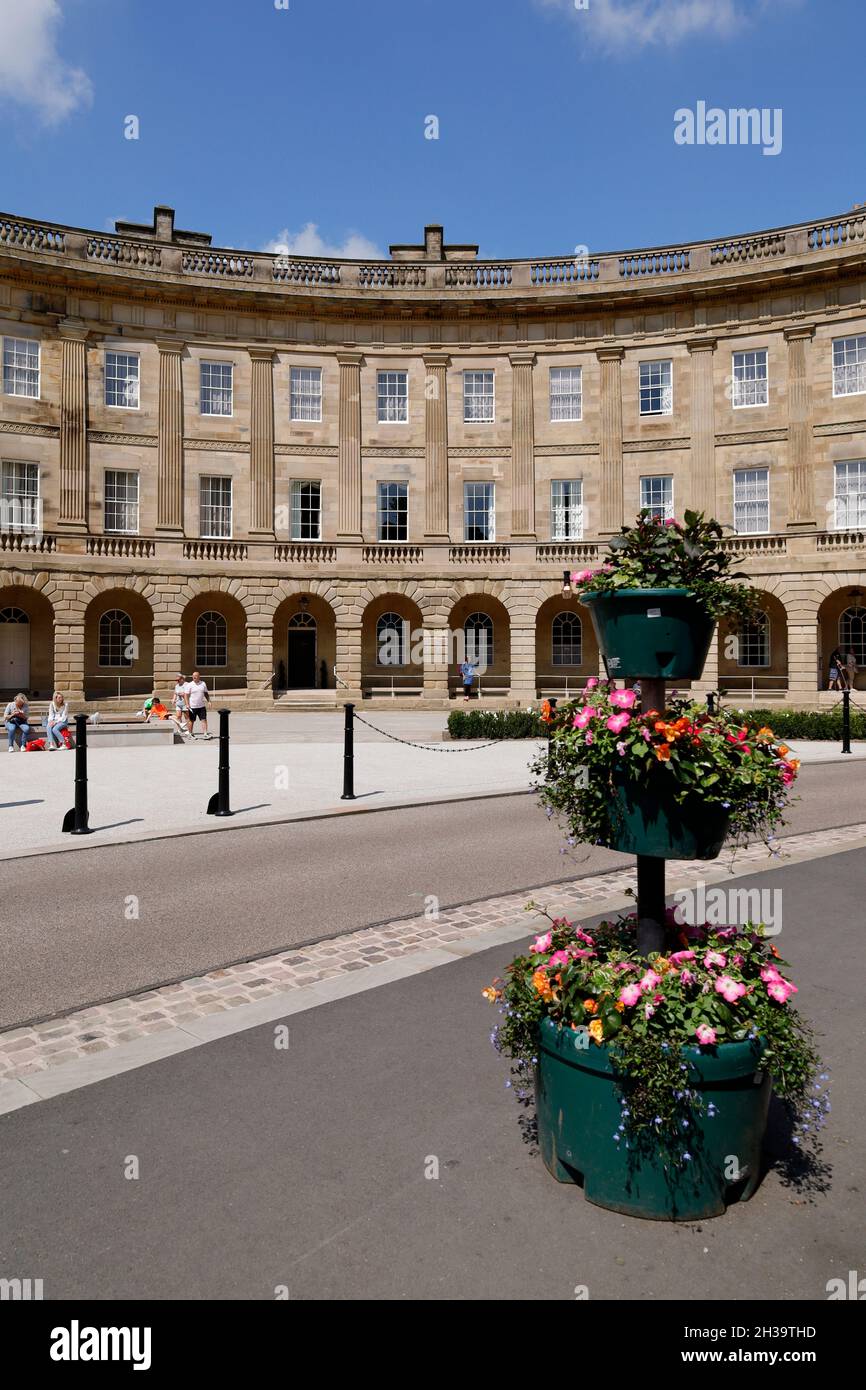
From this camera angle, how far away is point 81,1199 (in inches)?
149

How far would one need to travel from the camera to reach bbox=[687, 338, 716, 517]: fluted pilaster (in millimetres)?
35688

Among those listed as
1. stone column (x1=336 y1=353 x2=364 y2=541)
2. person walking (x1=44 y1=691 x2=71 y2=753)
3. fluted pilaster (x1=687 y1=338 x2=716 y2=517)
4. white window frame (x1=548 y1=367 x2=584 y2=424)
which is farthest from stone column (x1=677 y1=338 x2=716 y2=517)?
person walking (x1=44 y1=691 x2=71 y2=753)

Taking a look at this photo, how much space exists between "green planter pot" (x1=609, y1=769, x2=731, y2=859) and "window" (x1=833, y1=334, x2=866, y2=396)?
3557 centimetres

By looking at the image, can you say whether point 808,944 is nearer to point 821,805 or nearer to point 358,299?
point 821,805

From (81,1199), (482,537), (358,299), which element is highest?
(358,299)

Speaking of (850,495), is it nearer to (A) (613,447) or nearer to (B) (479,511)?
(A) (613,447)

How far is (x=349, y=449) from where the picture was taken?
36.5 metres

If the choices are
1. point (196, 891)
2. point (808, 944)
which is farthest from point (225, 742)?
point (808, 944)

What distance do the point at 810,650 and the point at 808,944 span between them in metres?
29.5

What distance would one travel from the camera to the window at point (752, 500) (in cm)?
3538

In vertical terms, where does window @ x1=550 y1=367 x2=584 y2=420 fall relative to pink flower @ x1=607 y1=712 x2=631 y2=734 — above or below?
above

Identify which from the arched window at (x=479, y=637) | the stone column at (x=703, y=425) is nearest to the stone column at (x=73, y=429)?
the arched window at (x=479, y=637)

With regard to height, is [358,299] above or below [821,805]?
above

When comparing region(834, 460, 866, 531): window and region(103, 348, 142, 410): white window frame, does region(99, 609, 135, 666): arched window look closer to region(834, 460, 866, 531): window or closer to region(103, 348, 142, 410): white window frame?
region(103, 348, 142, 410): white window frame
